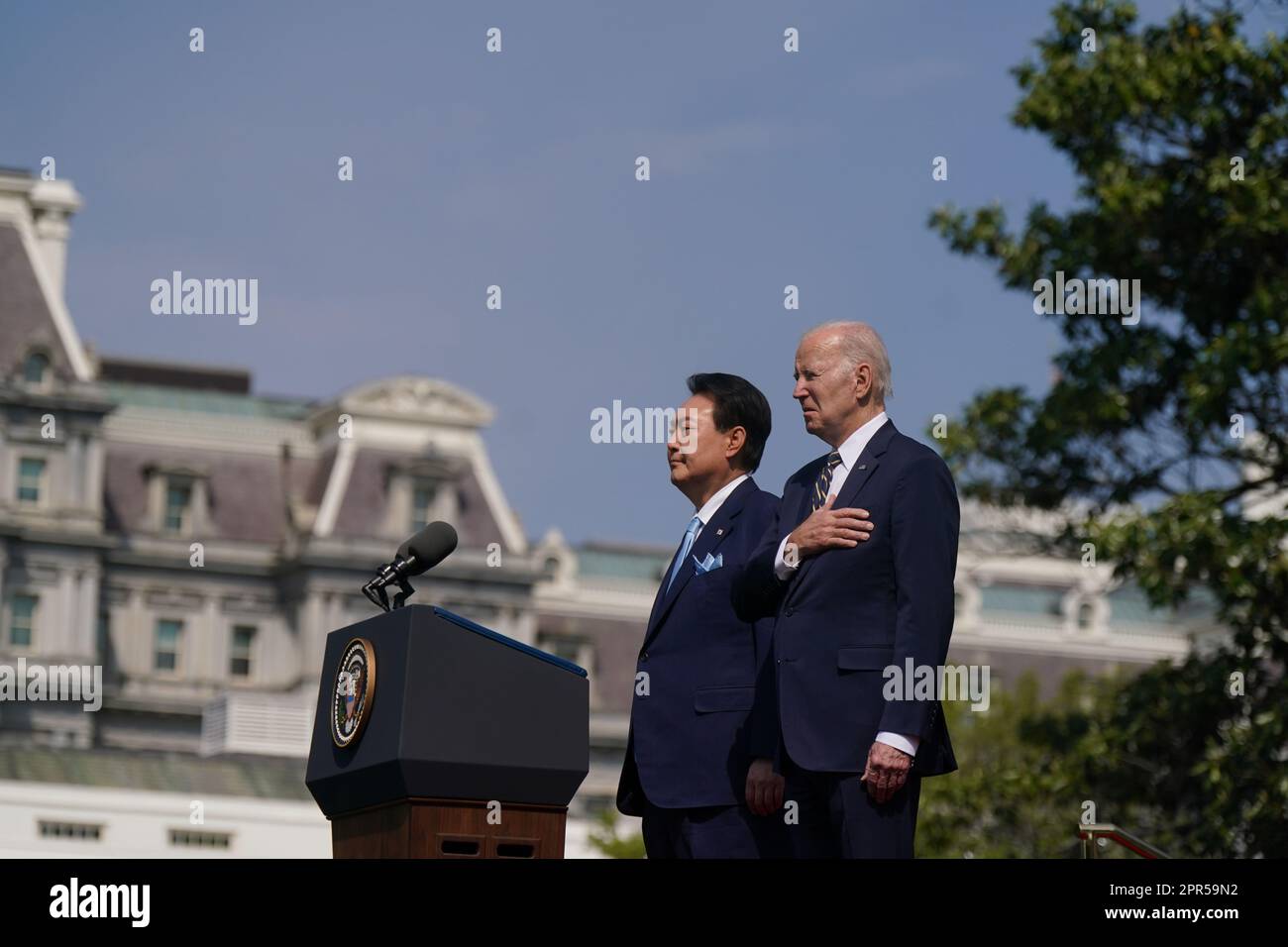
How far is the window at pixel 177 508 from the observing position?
2438 inches

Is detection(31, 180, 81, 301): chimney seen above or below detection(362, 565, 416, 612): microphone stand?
above

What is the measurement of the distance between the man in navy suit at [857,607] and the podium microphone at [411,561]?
957mm

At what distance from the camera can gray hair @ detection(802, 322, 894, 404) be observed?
6793 mm

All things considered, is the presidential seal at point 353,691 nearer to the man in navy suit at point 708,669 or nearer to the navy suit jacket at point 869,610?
the man in navy suit at point 708,669

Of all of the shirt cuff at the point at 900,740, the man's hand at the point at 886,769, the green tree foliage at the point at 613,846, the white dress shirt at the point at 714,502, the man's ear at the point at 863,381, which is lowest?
the green tree foliage at the point at 613,846

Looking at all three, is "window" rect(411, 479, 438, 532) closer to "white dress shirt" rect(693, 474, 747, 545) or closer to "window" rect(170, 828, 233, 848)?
"window" rect(170, 828, 233, 848)

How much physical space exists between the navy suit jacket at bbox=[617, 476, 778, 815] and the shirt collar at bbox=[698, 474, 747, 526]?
0.02m

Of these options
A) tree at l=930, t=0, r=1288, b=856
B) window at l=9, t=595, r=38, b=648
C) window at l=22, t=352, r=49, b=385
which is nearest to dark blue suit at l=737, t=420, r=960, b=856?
tree at l=930, t=0, r=1288, b=856

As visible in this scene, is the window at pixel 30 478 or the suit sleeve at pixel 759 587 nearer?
the suit sleeve at pixel 759 587

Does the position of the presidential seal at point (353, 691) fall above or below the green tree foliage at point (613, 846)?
above

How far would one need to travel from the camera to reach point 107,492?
200 feet

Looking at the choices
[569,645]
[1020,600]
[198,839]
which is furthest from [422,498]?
[198,839]

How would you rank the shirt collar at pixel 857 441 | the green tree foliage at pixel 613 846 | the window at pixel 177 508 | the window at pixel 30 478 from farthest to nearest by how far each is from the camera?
the window at pixel 177 508
the window at pixel 30 478
the green tree foliage at pixel 613 846
the shirt collar at pixel 857 441

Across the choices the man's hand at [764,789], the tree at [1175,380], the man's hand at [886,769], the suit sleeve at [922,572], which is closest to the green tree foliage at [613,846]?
the tree at [1175,380]
